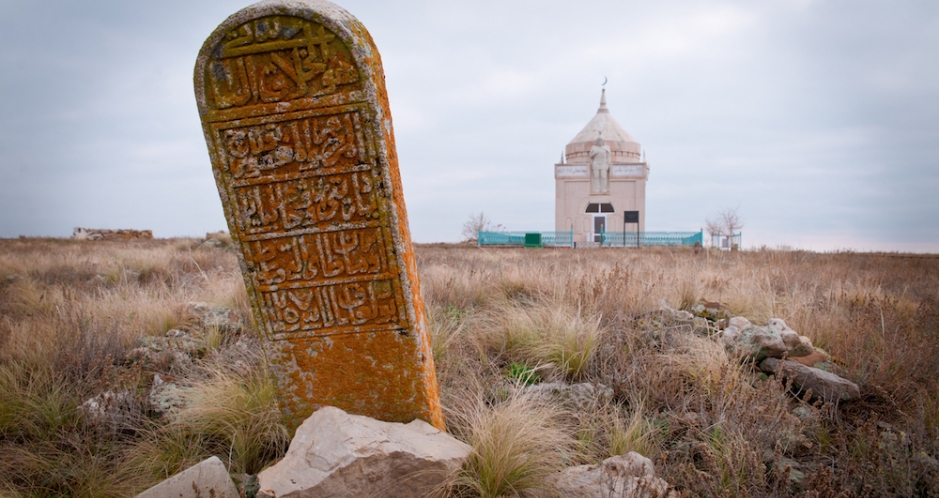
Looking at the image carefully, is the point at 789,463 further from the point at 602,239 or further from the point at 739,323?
the point at 602,239

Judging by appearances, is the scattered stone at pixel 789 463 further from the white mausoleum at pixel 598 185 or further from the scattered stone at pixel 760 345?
the white mausoleum at pixel 598 185

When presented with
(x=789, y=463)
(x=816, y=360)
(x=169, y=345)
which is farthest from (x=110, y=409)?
(x=816, y=360)

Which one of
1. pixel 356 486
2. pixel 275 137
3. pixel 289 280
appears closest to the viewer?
pixel 356 486

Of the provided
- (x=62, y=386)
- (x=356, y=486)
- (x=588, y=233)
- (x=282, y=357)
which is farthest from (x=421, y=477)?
(x=588, y=233)

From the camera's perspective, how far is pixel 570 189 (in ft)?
113

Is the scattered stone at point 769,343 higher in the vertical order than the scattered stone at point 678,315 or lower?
lower

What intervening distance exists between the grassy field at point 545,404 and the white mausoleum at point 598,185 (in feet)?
92.9

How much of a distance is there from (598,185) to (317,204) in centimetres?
3239

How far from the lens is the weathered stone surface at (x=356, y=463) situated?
99.0 inches

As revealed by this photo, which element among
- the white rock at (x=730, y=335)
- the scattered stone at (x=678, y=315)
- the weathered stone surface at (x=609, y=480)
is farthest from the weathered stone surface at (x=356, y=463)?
the scattered stone at (x=678, y=315)

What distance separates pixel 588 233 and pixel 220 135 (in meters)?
32.0

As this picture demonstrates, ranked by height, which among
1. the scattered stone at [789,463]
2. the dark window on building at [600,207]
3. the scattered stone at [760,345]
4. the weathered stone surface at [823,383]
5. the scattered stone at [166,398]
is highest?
the dark window on building at [600,207]

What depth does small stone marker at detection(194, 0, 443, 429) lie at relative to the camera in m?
2.73

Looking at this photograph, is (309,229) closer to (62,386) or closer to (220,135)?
(220,135)
